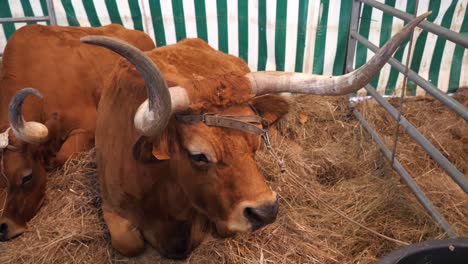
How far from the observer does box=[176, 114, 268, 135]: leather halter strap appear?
2.13 meters

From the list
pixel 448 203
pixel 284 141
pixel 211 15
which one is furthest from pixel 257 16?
pixel 448 203

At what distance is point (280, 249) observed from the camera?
3.03 meters

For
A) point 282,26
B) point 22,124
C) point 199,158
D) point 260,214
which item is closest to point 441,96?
point 260,214

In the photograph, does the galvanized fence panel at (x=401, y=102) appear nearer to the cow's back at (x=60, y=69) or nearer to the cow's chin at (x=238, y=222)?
the cow's chin at (x=238, y=222)

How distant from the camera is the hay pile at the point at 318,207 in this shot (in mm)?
3025

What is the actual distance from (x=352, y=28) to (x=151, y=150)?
3.00m

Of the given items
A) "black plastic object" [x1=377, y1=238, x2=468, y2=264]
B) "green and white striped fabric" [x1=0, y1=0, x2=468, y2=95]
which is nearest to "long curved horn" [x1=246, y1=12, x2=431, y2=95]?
"black plastic object" [x1=377, y1=238, x2=468, y2=264]

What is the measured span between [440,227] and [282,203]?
1.14 m

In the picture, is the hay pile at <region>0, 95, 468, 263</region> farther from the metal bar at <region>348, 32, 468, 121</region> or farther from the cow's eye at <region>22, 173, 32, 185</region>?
the metal bar at <region>348, 32, 468, 121</region>

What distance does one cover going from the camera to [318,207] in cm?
348

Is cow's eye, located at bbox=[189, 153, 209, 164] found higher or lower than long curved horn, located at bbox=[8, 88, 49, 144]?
higher

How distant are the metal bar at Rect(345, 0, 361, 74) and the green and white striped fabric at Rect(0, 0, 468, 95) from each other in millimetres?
367

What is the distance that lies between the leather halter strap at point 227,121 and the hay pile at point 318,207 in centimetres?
99

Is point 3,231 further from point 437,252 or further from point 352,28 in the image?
point 352,28
